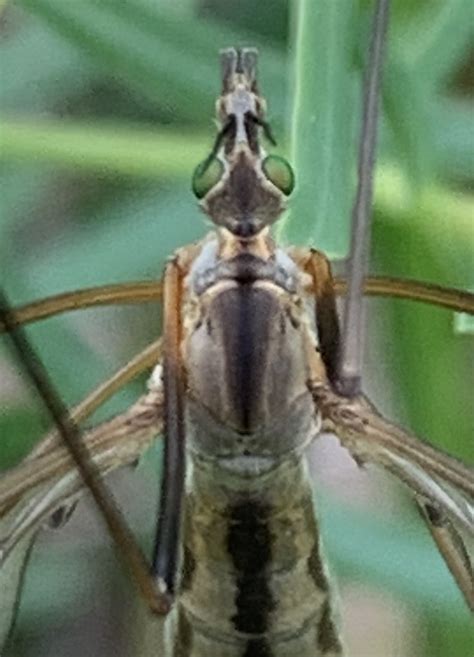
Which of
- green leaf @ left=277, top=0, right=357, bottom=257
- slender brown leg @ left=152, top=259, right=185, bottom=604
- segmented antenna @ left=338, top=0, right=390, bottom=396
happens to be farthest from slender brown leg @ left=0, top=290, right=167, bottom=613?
green leaf @ left=277, top=0, right=357, bottom=257

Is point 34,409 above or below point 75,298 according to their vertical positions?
below

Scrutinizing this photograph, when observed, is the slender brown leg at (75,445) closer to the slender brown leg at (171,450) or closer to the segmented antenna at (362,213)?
the slender brown leg at (171,450)

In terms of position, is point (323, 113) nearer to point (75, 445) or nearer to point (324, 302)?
point (324, 302)

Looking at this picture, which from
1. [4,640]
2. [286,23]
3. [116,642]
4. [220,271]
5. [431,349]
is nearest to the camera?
[220,271]

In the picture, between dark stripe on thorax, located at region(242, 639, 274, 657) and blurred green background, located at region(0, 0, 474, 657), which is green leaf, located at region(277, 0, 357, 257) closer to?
blurred green background, located at region(0, 0, 474, 657)

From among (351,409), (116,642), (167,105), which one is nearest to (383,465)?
(351,409)

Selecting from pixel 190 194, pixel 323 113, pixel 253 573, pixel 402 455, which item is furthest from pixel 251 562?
pixel 190 194

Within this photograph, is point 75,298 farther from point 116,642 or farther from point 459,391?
point 116,642
